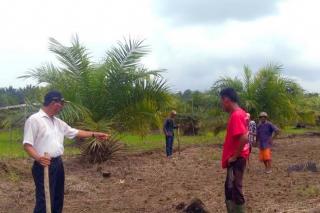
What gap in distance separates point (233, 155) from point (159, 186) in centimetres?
524

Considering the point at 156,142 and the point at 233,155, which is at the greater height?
the point at 233,155

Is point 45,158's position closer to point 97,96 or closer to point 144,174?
point 144,174

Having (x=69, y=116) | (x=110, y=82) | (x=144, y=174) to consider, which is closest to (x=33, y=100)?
(x=69, y=116)

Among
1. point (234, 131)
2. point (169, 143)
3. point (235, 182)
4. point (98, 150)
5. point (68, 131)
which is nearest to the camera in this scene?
point (234, 131)

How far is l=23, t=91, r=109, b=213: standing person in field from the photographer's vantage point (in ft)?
19.9

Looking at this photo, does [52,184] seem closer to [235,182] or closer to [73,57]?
[235,182]

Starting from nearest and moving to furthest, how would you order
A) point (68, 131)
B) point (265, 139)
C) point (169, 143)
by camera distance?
point (68, 131), point (265, 139), point (169, 143)

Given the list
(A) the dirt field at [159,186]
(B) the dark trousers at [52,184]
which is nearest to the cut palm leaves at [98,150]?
(A) the dirt field at [159,186]

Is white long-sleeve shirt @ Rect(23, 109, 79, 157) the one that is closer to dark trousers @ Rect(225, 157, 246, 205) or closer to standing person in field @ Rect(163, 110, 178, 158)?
dark trousers @ Rect(225, 157, 246, 205)

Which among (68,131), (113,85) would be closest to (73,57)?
(113,85)

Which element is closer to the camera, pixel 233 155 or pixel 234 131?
pixel 234 131

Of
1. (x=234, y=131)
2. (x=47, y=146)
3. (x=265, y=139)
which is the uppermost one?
(x=234, y=131)

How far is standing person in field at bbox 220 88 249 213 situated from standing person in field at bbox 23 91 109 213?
1.83 meters

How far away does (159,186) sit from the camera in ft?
37.0
